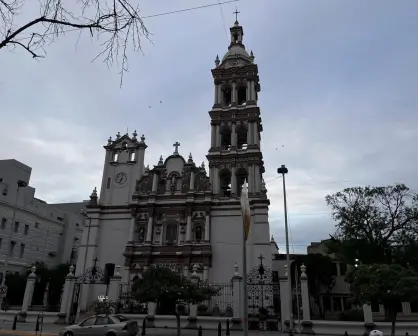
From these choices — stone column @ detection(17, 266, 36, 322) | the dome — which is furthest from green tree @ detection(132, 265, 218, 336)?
the dome

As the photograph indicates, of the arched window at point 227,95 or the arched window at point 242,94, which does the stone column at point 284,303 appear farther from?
the arched window at point 227,95

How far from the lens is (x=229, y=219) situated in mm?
33594

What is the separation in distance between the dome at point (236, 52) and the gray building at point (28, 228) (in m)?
25.8

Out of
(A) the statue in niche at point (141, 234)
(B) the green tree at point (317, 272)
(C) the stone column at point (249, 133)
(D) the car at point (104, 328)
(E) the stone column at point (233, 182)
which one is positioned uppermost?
(C) the stone column at point (249, 133)

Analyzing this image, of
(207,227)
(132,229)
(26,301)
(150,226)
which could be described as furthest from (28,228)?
(207,227)

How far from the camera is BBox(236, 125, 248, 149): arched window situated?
3807 centimetres

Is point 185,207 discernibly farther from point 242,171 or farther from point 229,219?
point 242,171

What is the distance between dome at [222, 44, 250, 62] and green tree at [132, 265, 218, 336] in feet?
94.2

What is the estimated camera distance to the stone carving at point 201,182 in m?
35.4

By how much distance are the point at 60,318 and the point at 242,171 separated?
19.6 meters

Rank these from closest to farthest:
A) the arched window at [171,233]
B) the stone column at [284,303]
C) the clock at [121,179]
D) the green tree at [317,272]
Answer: the stone column at [284,303], the arched window at [171,233], the clock at [121,179], the green tree at [317,272]

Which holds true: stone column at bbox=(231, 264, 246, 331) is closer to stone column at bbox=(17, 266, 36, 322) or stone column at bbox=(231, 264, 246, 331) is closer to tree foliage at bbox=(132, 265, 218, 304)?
tree foliage at bbox=(132, 265, 218, 304)

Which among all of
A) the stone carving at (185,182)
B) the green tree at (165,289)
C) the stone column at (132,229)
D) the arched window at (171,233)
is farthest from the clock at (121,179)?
the green tree at (165,289)

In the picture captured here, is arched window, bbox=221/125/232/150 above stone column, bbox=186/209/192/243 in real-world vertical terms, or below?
above
